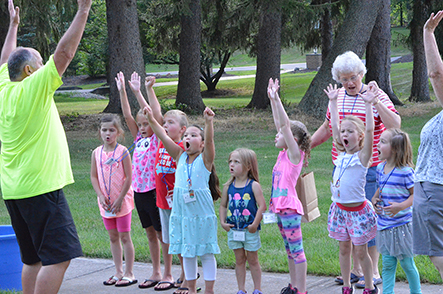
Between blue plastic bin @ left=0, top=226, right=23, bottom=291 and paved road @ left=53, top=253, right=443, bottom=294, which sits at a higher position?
blue plastic bin @ left=0, top=226, right=23, bottom=291

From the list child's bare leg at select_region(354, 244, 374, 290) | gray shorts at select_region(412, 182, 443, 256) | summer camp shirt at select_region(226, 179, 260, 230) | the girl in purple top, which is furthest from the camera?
summer camp shirt at select_region(226, 179, 260, 230)

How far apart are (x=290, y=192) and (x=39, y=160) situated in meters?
2.01

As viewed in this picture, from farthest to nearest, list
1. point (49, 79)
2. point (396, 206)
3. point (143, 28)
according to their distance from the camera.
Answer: point (143, 28) < point (396, 206) < point (49, 79)

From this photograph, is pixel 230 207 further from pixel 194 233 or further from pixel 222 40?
pixel 222 40

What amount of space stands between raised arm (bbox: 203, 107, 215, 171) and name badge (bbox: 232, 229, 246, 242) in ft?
1.91

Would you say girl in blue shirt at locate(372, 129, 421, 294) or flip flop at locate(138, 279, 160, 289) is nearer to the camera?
girl in blue shirt at locate(372, 129, 421, 294)

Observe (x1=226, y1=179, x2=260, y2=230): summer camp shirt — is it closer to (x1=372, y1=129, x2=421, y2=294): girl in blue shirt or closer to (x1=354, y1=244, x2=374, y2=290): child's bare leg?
(x1=354, y1=244, x2=374, y2=290): child's bare leg

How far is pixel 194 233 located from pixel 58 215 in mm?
1189

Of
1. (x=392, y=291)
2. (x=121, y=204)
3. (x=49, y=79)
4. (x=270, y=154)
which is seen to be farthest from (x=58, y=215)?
(x=270, y=154)

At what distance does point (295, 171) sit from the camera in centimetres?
449

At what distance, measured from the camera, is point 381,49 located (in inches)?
803

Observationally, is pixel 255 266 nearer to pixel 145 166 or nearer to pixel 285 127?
pixel 285 127

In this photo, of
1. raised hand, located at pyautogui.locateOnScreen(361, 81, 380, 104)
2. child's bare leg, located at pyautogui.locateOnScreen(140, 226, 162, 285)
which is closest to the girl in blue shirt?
raised hand, located at pyautogui.locateOnScreen(361, 81, 380, 104)

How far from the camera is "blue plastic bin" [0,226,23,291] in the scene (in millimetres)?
4711
